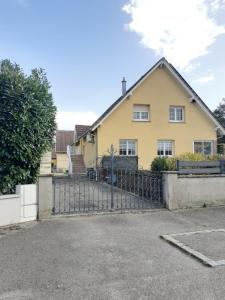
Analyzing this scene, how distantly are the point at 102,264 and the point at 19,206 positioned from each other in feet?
11.8

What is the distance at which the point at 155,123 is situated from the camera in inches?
874

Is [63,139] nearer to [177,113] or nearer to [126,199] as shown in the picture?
[177,113]

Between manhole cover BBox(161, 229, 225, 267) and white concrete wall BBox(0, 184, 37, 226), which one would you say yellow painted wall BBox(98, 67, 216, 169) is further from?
manhole cover BBox(161, 229, 225, 267)

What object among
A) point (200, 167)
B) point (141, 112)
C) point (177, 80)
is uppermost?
point (177, 80)

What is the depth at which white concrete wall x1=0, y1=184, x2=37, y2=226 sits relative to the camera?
25.4 ft

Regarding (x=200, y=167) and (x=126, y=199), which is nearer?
(x=200, y=167)

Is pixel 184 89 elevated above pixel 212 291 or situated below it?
above

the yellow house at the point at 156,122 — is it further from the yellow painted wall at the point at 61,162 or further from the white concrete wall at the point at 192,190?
the yellow painted wall at the point at 61,162

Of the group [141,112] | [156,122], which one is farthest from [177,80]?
[141,112]

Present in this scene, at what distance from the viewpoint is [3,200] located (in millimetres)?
7707

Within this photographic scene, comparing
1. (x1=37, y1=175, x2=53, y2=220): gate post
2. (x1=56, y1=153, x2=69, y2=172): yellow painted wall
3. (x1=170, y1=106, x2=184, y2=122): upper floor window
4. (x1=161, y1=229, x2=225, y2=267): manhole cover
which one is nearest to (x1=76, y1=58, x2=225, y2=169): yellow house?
(x1=170, y1=106, x2=184, y2=122): upper floor window

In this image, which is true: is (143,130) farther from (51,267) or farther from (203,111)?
(51,267)

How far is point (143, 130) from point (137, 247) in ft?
53.1

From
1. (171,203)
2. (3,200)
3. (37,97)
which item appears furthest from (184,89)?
(3,200)
